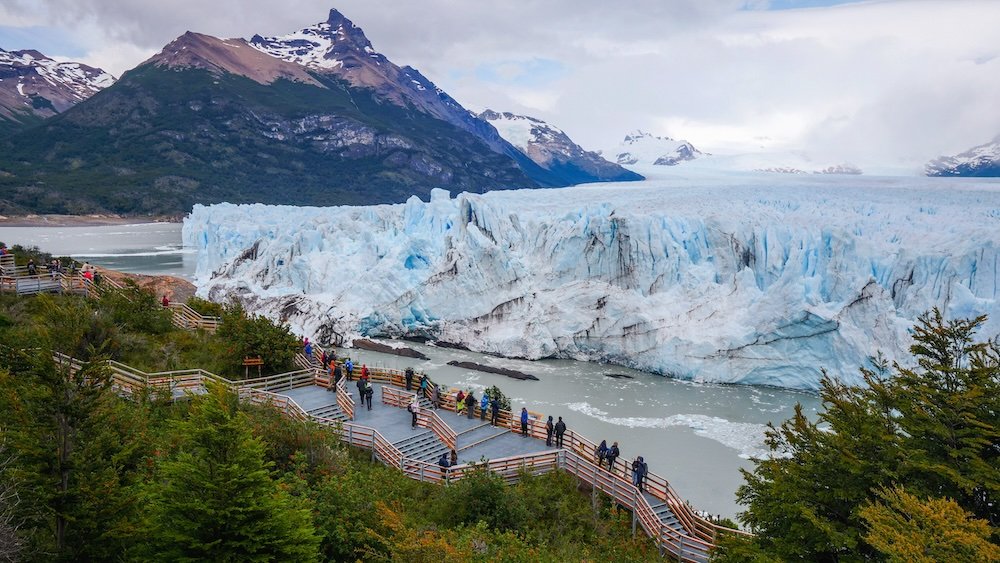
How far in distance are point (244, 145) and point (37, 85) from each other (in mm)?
95090

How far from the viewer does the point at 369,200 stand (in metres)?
100

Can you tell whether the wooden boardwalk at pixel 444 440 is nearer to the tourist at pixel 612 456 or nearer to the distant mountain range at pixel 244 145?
the tourist at pixel 612 456

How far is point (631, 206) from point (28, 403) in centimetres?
2900

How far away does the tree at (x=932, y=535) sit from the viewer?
13.3 ft

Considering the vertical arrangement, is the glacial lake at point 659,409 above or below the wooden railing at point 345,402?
below

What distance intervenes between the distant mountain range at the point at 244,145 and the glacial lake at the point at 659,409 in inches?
2755

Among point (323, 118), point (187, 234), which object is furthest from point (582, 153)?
point (187, 234)

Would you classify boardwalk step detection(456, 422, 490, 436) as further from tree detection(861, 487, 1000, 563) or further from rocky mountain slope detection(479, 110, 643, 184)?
rocky mountain slope detection(479, 110, 643, 184)

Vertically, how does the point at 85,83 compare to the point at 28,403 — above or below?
above

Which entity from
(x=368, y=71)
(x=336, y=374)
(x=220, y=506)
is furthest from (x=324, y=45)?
(x=220, y=506)

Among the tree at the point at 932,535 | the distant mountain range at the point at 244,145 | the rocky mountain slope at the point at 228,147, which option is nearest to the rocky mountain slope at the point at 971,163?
the distant mountain range at the point at 244,145

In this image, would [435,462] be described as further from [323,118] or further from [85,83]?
[85,83]

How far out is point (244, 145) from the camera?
348 ft

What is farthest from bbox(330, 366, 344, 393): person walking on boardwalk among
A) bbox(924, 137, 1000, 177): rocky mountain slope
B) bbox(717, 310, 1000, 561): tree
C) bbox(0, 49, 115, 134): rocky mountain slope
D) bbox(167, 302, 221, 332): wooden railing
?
bbox(0, 49, 115, 134): rocky mountain slope
